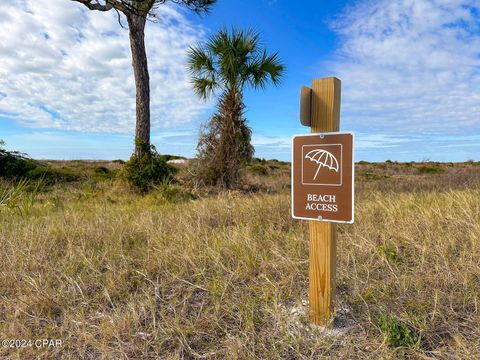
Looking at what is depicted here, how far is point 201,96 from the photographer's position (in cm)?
1031

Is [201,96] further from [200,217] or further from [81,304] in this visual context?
[81,304]

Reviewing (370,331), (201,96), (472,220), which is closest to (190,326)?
(370,331)

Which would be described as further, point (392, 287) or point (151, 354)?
point (392, 287)

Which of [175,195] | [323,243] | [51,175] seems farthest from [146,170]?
[323,243]

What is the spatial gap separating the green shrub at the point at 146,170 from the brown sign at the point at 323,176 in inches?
279

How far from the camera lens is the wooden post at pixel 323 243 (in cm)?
220

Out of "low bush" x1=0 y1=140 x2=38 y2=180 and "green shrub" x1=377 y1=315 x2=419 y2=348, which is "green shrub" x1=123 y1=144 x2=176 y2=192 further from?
"green shrub" x1=377 y1=315 x2=419 y2=348

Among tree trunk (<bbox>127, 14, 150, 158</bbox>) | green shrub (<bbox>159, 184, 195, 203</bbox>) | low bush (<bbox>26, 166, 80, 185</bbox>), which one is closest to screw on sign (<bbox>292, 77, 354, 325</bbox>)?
green shrub (<bbox>159, 184, 195, 203</bbox>)

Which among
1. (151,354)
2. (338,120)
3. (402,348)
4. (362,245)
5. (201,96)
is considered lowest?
(151,354)

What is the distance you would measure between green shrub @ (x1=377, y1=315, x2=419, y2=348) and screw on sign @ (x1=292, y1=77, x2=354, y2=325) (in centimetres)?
33

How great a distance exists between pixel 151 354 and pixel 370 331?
57.0 inches

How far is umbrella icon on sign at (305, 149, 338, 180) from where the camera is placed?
2109 millimetres

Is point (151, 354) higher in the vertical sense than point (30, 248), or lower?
lower

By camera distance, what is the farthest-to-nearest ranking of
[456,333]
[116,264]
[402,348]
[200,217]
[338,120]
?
[200,217]
[116,264]
[338,120]
[456,333]
[402,348]
